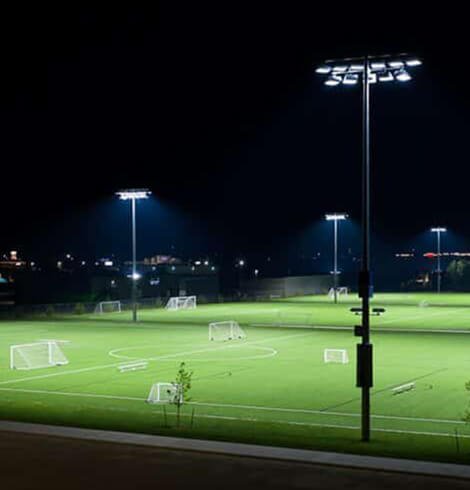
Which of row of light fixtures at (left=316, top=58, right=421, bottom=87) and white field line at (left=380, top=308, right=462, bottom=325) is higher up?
row of light fixtures at (left=316, top=58, right=421, bottom=87)

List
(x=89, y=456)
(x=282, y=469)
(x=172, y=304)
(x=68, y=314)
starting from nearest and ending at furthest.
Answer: (x=282, y=469), (x=89, y=456), (x=68, y=314), (x=172, y=304)

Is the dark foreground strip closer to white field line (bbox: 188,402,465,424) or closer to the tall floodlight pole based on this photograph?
the tall floodlight pole

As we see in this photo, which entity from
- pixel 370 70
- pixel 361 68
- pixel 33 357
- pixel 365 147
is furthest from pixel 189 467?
pixel 33 357

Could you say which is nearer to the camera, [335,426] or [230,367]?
[335,426]

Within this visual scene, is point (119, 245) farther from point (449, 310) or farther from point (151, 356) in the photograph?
point (151, 356)

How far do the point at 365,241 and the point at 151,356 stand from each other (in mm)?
23447

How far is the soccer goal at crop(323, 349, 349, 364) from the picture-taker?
36.5 meters

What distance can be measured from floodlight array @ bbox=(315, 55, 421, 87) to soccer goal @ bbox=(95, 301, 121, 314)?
191 ft

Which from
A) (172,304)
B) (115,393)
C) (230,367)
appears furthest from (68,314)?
(115,393)

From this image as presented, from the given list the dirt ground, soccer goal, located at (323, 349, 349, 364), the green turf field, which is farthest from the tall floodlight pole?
soccer goal, located at (323, 349, 349, 364)

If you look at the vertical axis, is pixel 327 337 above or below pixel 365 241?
below

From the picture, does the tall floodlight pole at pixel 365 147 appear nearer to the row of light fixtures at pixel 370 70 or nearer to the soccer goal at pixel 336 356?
the row of light fixtures at pixel 370 70

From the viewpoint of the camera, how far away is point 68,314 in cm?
7369

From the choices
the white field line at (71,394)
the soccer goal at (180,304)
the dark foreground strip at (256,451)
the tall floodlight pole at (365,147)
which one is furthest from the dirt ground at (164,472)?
the soccer goal at (180,304)
